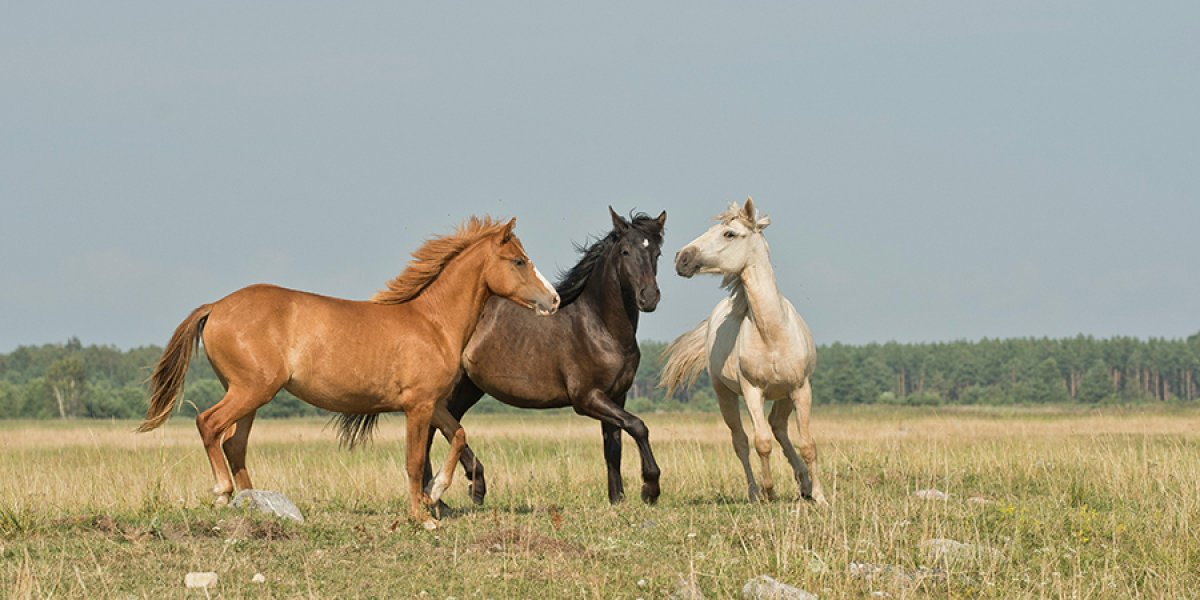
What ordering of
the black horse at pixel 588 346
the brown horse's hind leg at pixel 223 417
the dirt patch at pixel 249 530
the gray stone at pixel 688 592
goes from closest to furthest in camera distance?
the gray stone at pixel 688 592
the dirt patch at pixel 249 530
the brown horse's hind leg at pixel 223 417
the black horse at pixel 588 346

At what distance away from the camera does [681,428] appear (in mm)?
38188

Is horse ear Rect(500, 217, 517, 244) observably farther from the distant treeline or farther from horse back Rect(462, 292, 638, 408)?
the distant treeline

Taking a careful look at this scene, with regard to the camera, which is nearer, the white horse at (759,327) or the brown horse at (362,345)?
the brown horse at (362,345)

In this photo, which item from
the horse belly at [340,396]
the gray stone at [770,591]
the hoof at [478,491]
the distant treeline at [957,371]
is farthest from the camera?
the distant treeline at [957,371]

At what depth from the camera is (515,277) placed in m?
10.3

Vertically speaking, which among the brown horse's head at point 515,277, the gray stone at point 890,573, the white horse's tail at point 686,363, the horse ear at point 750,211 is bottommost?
the gray stone at point 890,573

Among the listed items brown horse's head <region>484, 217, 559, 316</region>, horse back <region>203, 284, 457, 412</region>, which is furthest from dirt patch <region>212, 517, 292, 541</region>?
brown horse's head <region>484, 217, 559, 316</region>

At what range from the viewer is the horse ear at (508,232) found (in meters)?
10.4

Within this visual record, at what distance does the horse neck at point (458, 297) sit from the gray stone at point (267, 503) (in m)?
1.82

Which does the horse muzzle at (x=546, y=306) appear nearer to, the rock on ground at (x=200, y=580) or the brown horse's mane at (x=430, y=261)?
the brown horse's mane at (x=430, y=261)

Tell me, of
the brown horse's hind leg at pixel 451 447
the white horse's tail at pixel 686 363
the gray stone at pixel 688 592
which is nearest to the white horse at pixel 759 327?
the white horse's tail at pixel 686 363

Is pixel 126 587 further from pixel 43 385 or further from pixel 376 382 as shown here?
pixel 43 385

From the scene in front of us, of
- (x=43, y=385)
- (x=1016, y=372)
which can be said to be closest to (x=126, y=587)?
(x=43, y=385)

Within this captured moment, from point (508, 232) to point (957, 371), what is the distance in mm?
142763
